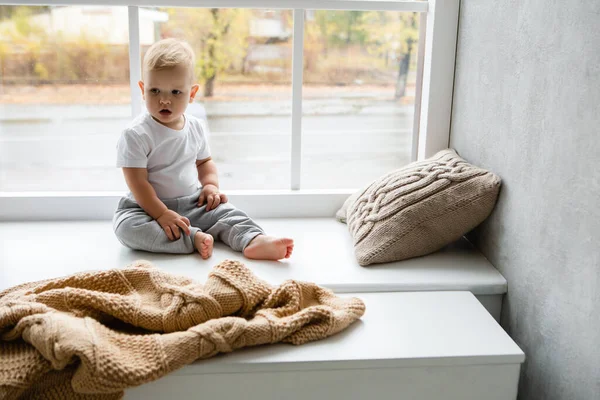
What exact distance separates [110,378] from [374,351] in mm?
481

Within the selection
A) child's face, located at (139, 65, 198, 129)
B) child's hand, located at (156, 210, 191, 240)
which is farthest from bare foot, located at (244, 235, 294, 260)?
child's face, located at (139, 65, 198, 129)

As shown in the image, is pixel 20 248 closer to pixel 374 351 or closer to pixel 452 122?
pixel 374 351

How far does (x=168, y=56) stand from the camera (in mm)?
1684

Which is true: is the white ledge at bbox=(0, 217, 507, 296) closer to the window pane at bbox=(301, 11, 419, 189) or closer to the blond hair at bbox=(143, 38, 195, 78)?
the blond hair at bbox=(143, 38, 195, 78)

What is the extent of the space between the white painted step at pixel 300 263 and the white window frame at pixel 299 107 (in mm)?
117

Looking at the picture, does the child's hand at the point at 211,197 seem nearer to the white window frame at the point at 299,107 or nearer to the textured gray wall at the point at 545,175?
the white window frame at the point at 299,107

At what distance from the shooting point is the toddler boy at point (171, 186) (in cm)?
169

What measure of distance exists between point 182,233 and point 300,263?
0.32m

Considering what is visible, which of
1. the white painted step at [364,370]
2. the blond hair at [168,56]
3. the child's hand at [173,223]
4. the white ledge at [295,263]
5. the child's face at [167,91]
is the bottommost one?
the white painted step at [364,370]

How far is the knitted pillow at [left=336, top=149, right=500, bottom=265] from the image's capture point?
164cm

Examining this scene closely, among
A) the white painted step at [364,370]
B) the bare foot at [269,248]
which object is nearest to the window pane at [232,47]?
the bare foot at [269,248]

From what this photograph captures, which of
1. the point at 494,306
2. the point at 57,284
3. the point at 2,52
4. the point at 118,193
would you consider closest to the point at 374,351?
the point at 494,306

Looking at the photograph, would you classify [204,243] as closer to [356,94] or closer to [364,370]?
[364,370]

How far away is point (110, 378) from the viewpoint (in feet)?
3.56
